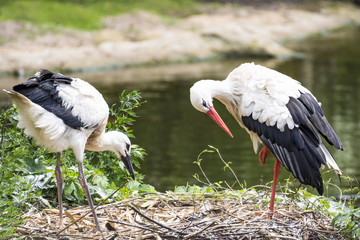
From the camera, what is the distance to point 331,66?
17000 mm

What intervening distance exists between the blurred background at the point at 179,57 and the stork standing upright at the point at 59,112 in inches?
156

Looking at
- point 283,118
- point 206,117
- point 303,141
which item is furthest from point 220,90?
point 206,117

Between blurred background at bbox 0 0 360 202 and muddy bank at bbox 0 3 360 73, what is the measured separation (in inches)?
1.2

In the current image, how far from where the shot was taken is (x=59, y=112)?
16.0ft

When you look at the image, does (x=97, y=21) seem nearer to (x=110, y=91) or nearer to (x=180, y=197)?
(x=110, y=91)

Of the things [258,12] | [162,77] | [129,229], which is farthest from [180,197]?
[258,12]

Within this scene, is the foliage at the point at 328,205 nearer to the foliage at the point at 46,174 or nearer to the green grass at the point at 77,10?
the foliage at the point at 46,174

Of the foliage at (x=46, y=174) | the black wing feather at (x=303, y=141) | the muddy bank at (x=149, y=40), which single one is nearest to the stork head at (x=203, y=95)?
the black wing feather at (x=303, y=141)

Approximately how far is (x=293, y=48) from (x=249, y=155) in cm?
1006

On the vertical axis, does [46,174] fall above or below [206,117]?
above

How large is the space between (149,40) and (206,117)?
521 centimetres

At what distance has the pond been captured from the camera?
9.61m

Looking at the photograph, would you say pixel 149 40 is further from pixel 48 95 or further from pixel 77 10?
pixel 48 95

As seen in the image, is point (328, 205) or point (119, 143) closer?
point (119, 143)
